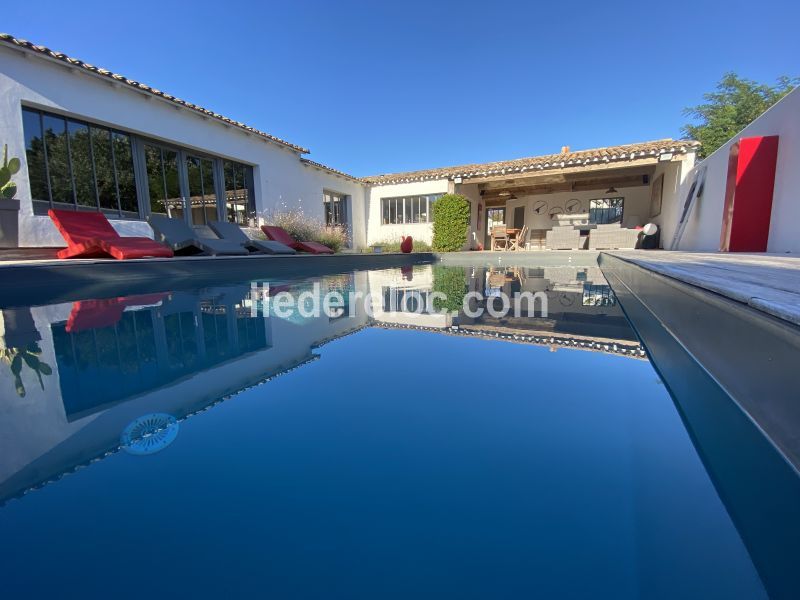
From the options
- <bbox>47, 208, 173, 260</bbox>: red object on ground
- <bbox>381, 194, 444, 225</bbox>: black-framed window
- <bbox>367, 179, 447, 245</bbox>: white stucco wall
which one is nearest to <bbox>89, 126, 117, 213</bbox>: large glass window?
<bbox>47, 208, 173, 260</bbox>: red object on ground

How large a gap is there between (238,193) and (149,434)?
8.69 m

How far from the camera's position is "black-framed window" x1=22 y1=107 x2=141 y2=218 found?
5012 millimetres

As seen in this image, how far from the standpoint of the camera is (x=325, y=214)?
11.3 metres

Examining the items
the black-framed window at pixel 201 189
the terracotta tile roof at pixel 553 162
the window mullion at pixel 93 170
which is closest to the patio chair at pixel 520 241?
the terracotta tile roof at pixel 553 162

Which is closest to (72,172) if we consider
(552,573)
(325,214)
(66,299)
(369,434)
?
(66,299)

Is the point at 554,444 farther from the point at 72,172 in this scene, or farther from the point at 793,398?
the point at 72,172

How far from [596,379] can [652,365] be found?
12.6 inches

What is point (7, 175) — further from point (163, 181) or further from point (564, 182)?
point (564, 182)

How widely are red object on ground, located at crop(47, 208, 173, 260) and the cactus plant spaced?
20.1 inches

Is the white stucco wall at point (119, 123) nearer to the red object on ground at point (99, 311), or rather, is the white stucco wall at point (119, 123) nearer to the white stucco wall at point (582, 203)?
the red object on ground at point (99, 311)

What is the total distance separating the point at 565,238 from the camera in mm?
9281

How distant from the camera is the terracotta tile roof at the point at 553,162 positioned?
8.30 metres

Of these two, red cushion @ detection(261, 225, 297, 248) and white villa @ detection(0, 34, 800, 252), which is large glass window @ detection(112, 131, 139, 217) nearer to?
white villa @ detection(0, 34, 800, 252)

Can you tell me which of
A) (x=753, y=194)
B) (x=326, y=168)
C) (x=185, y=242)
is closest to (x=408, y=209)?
(x=326, y=168)
